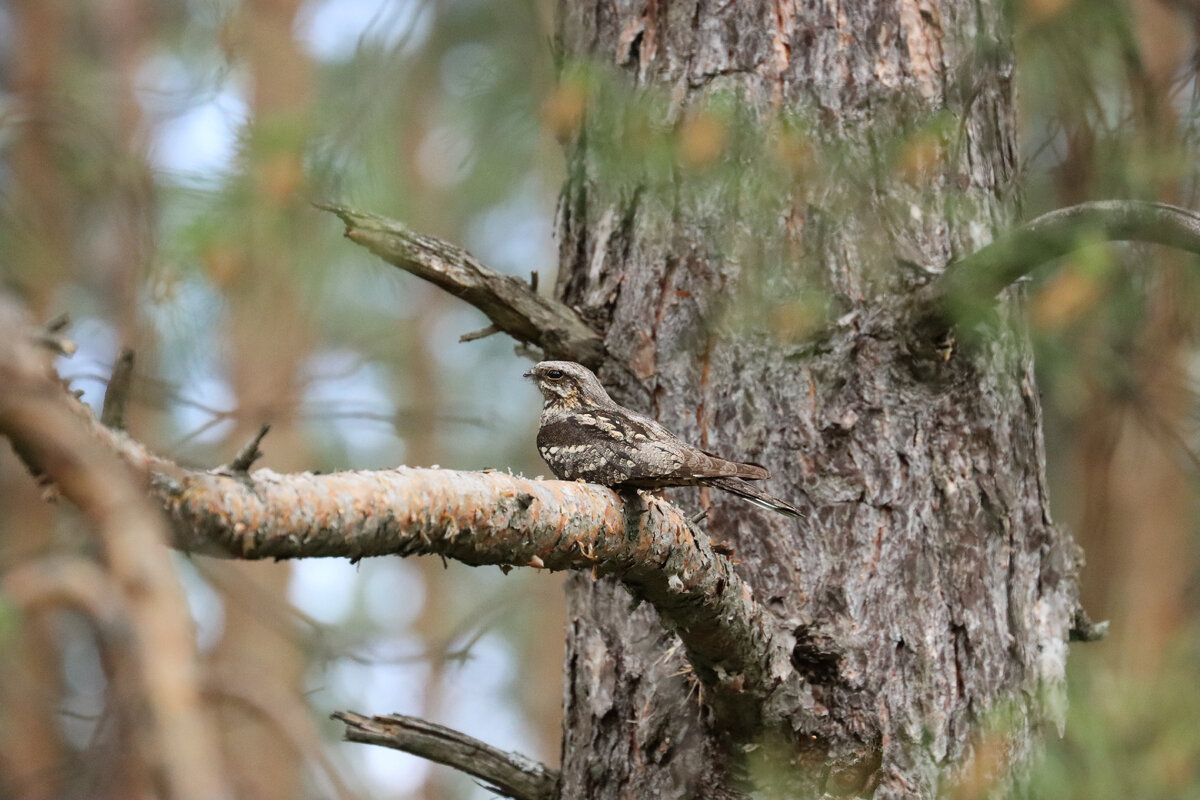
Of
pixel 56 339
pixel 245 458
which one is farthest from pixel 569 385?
pixel 56 339

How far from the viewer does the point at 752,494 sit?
284 centimetres

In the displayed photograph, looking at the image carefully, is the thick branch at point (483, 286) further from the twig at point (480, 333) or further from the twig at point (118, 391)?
the twig at point (118, 391)

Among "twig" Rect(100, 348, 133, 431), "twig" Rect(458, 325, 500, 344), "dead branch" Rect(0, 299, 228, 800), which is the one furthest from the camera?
"twig" Rect(458, 325, 500, 344)

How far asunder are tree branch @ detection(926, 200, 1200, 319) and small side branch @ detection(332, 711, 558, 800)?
1861mm

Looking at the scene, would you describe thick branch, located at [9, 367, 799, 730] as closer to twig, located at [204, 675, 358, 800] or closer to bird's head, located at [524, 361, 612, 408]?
twig, located at [204, 675, 358, 800]

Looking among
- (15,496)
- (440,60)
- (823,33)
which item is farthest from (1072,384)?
(15,496)

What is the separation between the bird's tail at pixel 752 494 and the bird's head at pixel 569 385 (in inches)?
19.6

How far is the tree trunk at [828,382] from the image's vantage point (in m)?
2.89

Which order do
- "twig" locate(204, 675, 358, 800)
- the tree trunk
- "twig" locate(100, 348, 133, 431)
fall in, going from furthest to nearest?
1. the tree trunk
2. "twig" locate(100, 348, 133, 431)
3. "twig" locate(204, 675, 358, 800)

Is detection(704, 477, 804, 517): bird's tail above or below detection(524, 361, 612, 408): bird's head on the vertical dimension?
below

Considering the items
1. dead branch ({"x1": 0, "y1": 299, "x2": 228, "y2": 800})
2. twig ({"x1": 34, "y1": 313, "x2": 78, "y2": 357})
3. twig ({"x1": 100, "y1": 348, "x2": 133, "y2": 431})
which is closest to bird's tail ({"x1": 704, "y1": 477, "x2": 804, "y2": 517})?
twig ({"x1": 100, "y1": 348, "x2": 133, "y2": 431})

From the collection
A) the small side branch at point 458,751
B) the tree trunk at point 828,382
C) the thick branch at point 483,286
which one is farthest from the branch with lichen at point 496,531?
→ the thick branch at point 483,286

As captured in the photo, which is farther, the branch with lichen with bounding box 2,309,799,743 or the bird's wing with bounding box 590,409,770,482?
the bird's wing with bounding box 590,409,770,482

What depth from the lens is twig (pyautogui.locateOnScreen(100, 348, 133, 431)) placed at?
1.20m
